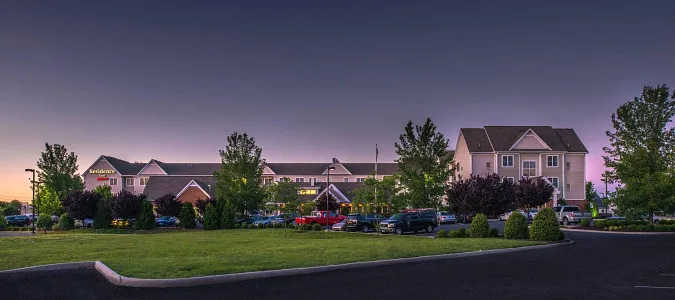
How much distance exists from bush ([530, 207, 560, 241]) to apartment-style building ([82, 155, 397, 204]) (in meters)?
52.3

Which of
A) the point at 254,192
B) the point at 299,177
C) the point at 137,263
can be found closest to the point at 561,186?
the point at 254,192

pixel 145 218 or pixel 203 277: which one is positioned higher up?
pixel 203 277

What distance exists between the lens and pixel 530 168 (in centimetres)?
6681

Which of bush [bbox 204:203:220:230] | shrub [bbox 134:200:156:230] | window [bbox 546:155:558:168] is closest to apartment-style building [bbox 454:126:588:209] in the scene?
window [bbox 546:155:558:168]

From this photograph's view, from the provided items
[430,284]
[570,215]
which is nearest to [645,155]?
[570,215]

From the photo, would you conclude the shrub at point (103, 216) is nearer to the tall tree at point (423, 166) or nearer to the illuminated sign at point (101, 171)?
the tall tree at point (423, 166)

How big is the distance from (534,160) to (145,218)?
4726 cm

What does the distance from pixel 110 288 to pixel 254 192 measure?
36.7 metres

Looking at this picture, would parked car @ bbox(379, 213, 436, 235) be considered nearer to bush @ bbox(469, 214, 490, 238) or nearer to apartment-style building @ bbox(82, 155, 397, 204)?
bush @ bbox(469, 214, 490, 238)

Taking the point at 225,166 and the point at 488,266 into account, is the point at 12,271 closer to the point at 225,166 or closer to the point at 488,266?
the point at 488,266

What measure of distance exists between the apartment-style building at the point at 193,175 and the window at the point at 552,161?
25.1 metres

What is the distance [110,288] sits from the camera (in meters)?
12.2

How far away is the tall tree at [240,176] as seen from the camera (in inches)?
1909

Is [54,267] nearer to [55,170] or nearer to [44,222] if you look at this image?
[44,222]
